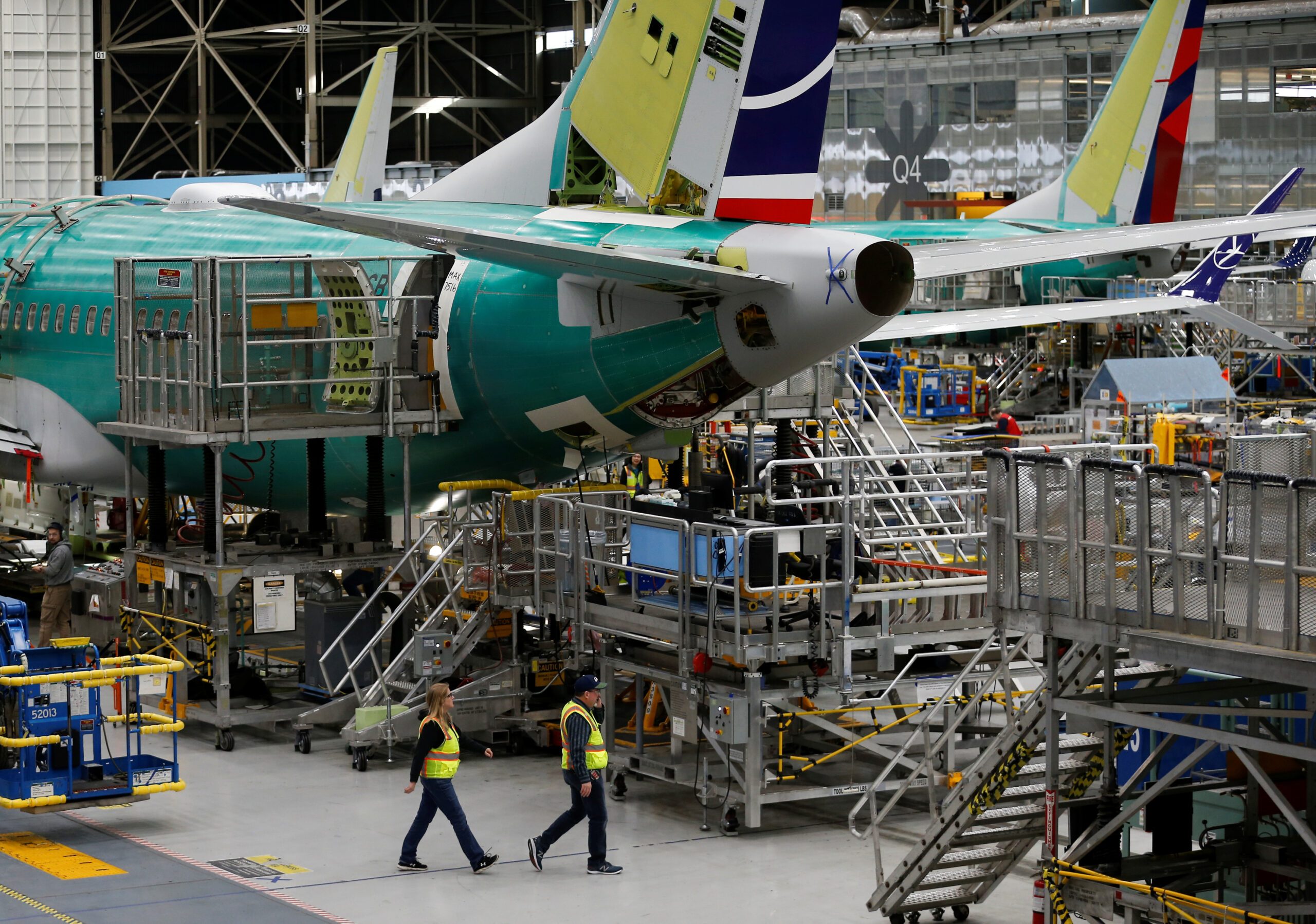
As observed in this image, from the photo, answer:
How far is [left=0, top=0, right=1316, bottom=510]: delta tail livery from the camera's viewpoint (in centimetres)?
1641

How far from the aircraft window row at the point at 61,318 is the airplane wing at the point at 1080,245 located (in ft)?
32.0

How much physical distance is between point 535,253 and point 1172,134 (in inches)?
977

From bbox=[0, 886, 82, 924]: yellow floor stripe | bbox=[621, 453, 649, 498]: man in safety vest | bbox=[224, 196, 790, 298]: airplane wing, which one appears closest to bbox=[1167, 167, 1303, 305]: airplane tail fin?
bbox=[621, 453, 649, 498]: man in safety vest

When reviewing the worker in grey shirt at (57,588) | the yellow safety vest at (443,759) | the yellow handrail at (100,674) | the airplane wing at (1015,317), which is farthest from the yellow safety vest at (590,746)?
the worker in grey shirt at (57,588)

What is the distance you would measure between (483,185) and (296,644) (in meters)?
6.43

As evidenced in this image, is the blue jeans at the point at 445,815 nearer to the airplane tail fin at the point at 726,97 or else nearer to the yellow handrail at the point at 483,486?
the yellow handrail at the point at 483,486

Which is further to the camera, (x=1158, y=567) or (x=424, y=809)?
(x=424, y=809)

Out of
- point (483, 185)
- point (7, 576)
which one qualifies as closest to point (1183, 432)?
point (483, 185)

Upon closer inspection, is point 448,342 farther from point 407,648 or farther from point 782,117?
point 782,117

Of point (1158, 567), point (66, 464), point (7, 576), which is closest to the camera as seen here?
point (1158, 567)

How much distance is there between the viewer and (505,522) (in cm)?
1891

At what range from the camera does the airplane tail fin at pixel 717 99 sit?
17328mm

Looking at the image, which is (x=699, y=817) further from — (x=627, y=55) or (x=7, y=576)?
(x=7, y=576)

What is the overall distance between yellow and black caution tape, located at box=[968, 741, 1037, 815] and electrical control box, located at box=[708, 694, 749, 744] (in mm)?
3294
